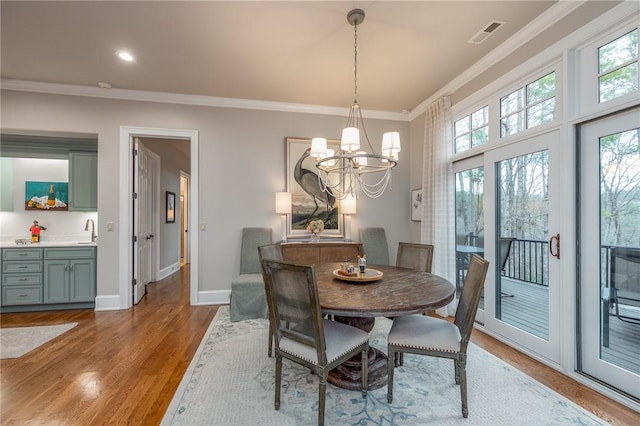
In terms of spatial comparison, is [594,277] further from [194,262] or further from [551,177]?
[194,262]

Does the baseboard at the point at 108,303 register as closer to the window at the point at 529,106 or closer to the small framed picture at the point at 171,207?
the small framed picture at the point at 171,207

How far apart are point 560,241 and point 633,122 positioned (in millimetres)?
938

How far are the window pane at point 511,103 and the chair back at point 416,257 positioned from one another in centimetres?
157

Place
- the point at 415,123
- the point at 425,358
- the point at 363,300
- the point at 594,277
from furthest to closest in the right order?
the point at 415,123 → the point at 425,358 → the point at 594,277 → the point at 363,300

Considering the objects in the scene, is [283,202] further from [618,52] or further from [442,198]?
[618,52]

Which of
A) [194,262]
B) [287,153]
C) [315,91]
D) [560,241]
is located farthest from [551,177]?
[194,262]

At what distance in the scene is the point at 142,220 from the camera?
14.4 feet

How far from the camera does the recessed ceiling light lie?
2.88 m

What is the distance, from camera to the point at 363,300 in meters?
1.76

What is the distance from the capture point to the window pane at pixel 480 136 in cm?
312

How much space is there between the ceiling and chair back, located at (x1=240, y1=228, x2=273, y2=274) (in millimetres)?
1929

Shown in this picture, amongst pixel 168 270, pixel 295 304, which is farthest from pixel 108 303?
pixel 295 304

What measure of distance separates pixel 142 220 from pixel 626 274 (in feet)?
18.0

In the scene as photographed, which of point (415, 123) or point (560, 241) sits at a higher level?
point (415, 123)
